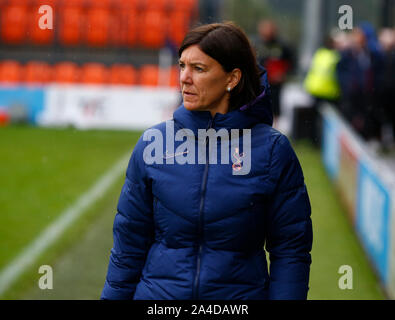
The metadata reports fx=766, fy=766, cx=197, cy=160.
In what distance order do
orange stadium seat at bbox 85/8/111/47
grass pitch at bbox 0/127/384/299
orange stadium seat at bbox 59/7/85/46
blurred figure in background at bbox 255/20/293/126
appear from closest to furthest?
1. grass pitch at bbox 0/127/384/299
2. blurred figure in background at bbox 255/20/293/126
3. orange stadium seat at bbox 85/8/111/47
4. orange stadium seat at bbox 59/7/85/46

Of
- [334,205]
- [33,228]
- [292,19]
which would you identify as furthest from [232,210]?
[292,19]

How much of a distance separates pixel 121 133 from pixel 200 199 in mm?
11332

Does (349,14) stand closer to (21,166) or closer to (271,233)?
(271,233)

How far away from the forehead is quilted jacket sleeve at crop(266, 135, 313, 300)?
1.10 feet

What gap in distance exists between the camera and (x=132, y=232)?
2494 millimetres

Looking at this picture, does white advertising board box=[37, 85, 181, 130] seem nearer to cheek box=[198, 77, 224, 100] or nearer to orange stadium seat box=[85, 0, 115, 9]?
orange stadium seat box=[85, 0, 115, 9]

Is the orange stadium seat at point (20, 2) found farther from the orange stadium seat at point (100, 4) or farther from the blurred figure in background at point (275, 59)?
the blurred figure in background at point (275, 59)

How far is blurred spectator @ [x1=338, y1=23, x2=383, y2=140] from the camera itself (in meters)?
11.3

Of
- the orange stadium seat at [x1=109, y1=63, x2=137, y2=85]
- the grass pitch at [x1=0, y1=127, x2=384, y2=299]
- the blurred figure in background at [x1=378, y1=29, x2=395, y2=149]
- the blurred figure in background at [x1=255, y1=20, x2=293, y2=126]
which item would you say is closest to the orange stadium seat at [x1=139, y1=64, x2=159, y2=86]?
the orange stadium seat at [x1=109, y1=63, x2=137, y2=85]

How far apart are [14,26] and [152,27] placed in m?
3.76

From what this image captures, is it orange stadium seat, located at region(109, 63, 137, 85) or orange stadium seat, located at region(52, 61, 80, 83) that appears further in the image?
orange stadium seat, located at region(109, 63, 137, 85)

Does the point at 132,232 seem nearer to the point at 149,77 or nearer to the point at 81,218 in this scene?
the point at 81,218

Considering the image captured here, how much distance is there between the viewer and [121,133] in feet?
44.7

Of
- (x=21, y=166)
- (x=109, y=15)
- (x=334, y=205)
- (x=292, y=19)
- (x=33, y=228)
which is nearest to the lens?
(x=33, y=228)
